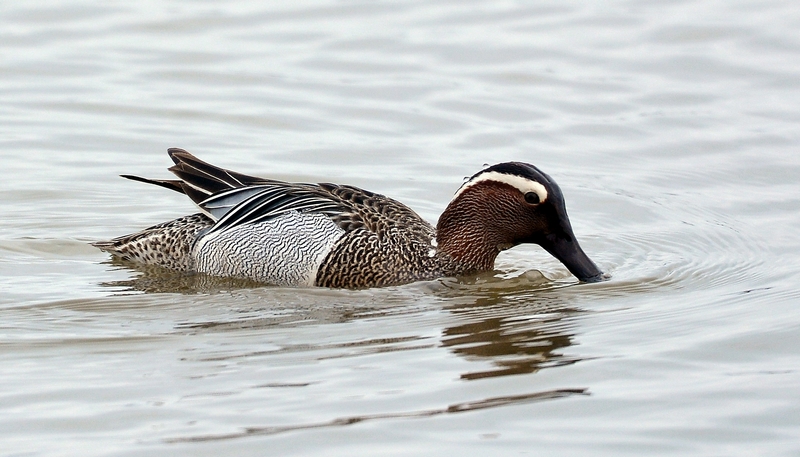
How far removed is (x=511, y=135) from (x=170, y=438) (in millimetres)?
7356

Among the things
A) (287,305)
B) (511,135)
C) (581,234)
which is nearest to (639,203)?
(581,234)

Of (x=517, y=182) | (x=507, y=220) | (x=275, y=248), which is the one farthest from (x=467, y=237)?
(x=275, y=248)

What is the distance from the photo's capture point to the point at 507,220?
9305mm

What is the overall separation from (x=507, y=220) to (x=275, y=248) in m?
1.58

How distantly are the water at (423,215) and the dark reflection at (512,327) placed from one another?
30 mm

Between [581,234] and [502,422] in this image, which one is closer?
[502,422]

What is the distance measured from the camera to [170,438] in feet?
19.6

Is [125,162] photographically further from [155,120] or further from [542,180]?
[542,180]

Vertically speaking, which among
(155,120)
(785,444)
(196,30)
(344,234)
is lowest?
(785,444)

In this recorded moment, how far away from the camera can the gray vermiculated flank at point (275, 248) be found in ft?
30.0

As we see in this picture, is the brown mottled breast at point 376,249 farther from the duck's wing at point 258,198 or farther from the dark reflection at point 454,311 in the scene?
the dark reflection at point 454,311

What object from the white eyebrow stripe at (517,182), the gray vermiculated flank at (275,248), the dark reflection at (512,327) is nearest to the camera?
the dark reflection at (512,327)

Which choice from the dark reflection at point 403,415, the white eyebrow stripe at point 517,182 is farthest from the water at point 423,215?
the white eyebrow stripe at point 517,182

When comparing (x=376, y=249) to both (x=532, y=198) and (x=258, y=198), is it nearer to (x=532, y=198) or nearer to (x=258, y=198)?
(x=258, y=198)
